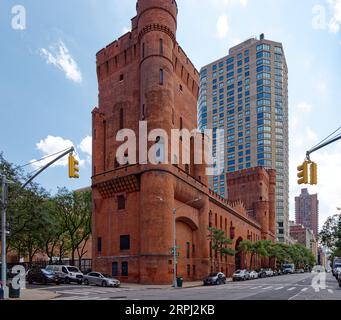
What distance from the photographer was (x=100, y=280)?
135 ft

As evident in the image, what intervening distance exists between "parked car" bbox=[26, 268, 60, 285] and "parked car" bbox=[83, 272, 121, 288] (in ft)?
9.75

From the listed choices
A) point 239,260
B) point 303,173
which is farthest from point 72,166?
point 239,260

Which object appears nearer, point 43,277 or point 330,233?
point 43,277

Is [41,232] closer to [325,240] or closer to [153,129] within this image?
[153,129]

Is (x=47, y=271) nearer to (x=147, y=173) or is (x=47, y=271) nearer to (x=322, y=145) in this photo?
(x=147, y=173)

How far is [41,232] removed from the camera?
42094mm

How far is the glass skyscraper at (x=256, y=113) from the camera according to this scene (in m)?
167

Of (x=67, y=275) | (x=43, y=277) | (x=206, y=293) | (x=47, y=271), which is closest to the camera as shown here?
(x=206, y=293)

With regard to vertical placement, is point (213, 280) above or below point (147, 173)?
below

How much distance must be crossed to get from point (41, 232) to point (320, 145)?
31.9 metres

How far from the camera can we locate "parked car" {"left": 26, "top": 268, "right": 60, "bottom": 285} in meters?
42.0

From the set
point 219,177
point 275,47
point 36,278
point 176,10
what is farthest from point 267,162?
point 36,278

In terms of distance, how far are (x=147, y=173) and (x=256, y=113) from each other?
421ft
